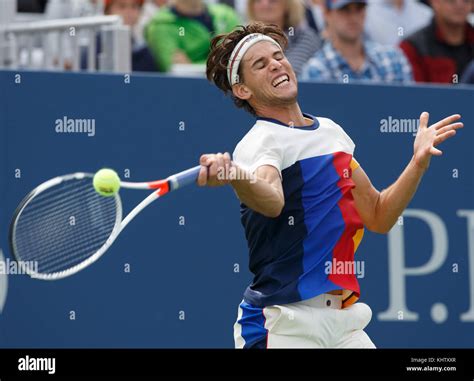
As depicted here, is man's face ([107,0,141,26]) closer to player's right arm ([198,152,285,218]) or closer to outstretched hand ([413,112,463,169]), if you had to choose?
outstretched hand ([413,112,463,169])

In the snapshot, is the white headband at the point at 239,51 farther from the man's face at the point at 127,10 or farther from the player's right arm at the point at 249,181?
the man's face at the point at 127,10

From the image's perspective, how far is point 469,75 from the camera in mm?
7742

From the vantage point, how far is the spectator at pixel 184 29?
730 centimetres

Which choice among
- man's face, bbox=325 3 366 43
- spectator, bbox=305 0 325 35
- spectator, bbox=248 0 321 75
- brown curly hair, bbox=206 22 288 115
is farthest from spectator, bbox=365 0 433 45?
brown curly hair, bbox=206 22 288 115

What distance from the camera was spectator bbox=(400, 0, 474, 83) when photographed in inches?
303

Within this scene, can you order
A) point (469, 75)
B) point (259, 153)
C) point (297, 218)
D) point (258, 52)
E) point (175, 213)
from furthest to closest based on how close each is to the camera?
1. point (469, 75)
2. point (175, 213)
3. point (258, 52)
4. point (297, 218)
5. point (259, 153)

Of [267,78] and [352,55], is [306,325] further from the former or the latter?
[352,55]

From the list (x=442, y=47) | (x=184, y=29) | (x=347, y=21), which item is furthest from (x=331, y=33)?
(x=184, y=29)

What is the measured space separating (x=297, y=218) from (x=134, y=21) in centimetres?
347

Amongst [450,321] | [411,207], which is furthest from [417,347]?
[411,207]

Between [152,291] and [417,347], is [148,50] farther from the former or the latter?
[417,347]

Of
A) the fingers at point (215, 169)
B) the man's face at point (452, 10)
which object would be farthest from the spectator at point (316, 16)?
the fingers at point (215, 169)
